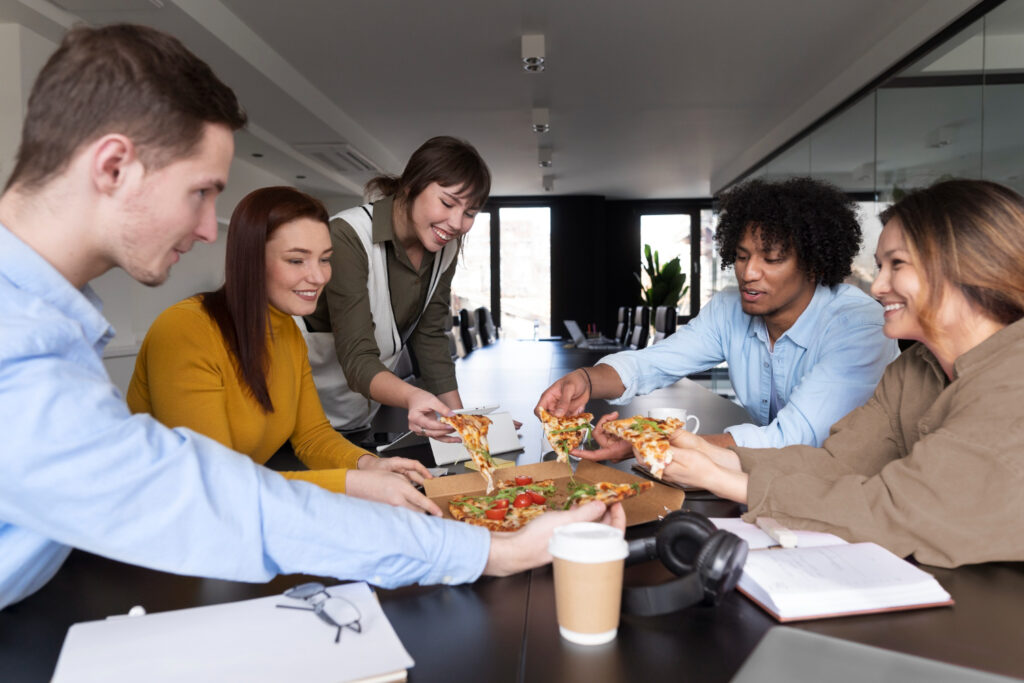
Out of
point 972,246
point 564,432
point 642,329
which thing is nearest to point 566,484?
point 564,432

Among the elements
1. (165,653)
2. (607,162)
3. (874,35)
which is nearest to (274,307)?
(165,653)

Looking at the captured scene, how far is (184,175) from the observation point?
90 cm

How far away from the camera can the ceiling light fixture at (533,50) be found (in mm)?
5008

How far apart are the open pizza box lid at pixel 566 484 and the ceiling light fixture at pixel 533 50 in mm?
4047

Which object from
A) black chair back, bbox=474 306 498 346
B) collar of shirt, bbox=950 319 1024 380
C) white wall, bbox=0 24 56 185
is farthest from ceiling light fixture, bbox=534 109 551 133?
collar of shirt, bbox=950 319 1024 380

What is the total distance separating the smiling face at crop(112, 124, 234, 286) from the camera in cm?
88

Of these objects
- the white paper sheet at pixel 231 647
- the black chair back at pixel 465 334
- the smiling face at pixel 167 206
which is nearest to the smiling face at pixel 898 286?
the white paper sheet at pixel 231 647

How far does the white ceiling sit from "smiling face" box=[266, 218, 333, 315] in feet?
9.64

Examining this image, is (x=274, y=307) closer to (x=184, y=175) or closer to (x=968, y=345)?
(x=184, y=175)

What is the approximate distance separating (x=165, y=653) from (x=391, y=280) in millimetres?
1731

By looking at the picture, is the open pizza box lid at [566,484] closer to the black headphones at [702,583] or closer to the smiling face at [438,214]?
the black headphones at [702,583]

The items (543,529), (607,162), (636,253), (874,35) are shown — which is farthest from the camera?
(636,253)

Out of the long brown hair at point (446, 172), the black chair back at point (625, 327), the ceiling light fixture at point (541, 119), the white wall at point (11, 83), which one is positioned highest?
the ceiling light fixture at point (541, 119)

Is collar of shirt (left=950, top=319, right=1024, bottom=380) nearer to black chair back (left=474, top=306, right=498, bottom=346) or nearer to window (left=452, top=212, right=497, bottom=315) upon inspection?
black chair back (left=474, top=306, right=498, bottom=346)
